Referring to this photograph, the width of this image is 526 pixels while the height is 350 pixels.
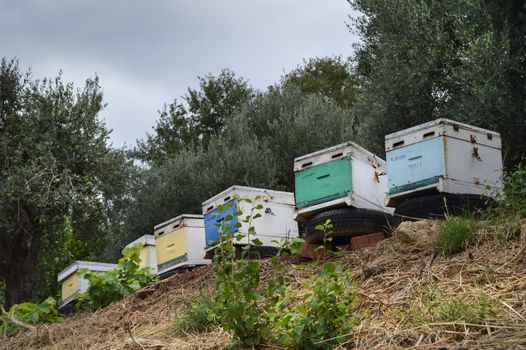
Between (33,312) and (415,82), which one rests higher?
(415,82)

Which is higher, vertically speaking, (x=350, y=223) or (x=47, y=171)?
(x=47, y=171)

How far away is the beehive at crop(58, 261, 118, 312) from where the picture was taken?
13922 mm

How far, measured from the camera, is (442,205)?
768 cm

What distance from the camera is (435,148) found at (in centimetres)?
788

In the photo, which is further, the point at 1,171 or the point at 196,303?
the point at 1,171

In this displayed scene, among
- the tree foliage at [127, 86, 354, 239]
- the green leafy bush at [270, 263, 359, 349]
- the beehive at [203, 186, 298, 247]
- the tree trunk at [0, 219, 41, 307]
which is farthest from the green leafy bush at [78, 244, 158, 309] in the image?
the tree foliage at [127, 86, 354, 239]

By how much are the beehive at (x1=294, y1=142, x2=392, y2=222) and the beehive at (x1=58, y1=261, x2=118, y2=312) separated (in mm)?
6065

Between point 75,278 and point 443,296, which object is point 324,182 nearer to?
point 443,296

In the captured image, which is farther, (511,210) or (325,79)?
(325,79)

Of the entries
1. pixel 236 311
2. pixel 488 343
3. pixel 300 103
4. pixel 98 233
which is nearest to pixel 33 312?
pixel 236 311

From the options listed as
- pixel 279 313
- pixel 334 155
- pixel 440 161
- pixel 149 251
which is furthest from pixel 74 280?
pixel 279 313

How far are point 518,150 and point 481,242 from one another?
5.97 metres

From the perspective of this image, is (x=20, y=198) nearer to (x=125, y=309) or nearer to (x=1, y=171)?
(x=1, y=171)

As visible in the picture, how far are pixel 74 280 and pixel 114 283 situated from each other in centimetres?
530
